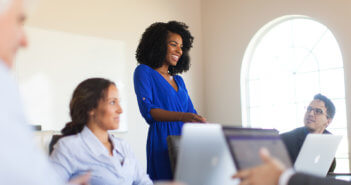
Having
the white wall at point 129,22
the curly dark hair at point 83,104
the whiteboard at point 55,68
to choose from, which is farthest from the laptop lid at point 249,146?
the white wall at point 129,22

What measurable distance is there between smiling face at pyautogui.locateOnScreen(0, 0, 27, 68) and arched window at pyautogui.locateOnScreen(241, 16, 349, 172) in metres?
5.51

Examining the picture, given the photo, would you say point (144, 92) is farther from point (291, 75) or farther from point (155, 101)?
point (291, 75)

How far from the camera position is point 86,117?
2.13 meters

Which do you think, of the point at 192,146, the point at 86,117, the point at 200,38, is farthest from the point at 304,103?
the point at 192,146

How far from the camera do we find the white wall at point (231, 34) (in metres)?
6.18

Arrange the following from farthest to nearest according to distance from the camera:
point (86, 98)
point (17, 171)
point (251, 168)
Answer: point (86, 98) < point (251, 168) < point (17, 171)

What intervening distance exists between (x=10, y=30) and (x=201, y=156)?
757 mm

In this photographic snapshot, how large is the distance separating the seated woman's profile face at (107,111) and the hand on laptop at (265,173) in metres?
1.09

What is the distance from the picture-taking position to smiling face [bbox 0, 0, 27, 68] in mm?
683

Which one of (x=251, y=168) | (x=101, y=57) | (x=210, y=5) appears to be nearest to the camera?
(x=251, y=168)

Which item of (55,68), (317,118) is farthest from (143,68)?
(55,68)

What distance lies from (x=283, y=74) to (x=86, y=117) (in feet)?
15.4

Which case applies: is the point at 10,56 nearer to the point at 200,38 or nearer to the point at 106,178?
the point at 106,178

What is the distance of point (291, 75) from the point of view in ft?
20.9
